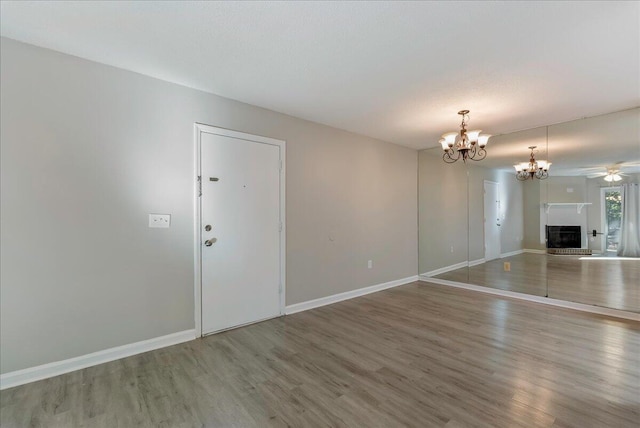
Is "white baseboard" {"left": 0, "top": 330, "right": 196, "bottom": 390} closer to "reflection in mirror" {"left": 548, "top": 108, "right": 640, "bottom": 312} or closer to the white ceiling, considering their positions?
the white ceiling

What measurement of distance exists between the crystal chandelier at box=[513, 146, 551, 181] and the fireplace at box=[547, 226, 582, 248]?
2.67 ft

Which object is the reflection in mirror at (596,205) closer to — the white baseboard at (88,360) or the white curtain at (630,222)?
the white curtain at (630,222)

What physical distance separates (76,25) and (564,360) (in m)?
4.53

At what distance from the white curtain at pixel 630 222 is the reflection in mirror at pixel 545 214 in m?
0.05

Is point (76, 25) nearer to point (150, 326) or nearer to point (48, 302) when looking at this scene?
point (48, 302)

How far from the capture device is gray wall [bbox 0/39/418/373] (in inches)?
81.7

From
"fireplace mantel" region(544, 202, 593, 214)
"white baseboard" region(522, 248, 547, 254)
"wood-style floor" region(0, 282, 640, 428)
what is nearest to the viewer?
"wood-style floor" region(0, 282, 640, 428)

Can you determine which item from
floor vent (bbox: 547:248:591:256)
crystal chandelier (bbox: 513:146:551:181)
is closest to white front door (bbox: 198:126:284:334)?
crystal chandelier (bbox: 513:146:551:181)

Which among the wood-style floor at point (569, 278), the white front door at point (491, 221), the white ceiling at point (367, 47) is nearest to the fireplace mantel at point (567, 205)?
the wood-style floor at point (569, 278)

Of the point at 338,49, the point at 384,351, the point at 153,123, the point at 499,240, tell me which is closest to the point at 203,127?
the point at 153,123

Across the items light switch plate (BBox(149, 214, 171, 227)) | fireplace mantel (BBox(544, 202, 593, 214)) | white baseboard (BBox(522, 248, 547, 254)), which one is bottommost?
white baseboard (BBox(522, 248, 547, 254))

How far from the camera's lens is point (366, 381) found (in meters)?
2.12

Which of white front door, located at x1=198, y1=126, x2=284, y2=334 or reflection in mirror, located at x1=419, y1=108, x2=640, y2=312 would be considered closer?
white front door, located at x1=198, y1=126, x2=284, y2=334

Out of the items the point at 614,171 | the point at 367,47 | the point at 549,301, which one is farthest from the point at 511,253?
the point at 367,47
